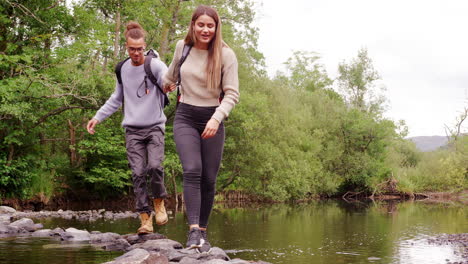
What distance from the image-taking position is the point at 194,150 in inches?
199

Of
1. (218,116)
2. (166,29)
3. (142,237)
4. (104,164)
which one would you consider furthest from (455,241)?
(166,29)

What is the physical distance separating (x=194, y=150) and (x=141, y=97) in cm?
165

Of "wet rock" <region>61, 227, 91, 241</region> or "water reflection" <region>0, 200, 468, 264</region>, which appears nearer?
"wet rock" <region>61, 227, 91, 241</region>

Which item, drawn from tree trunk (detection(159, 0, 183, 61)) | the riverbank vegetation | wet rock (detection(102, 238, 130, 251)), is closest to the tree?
the riverbank vegetation

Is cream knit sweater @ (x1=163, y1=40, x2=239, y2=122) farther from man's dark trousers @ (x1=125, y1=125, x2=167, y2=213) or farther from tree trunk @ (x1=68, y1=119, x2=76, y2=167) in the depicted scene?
tree trunk @ (x1=68, y1=119, x2=76, y2=167)

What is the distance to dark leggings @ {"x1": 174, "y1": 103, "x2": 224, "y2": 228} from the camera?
5.04 meters

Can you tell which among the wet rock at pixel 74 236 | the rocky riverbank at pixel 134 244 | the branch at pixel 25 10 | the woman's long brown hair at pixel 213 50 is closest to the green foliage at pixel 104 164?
the branch at pixel 25 10

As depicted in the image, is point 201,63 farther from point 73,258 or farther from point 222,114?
point 73,258

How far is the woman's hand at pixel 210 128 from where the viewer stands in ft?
15.6

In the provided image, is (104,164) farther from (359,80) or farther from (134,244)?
(359,80)

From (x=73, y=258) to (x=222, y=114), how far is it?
8.18ft

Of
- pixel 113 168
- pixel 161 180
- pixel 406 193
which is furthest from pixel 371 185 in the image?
pixel 161 180

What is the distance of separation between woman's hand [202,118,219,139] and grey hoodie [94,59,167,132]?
5.66ft

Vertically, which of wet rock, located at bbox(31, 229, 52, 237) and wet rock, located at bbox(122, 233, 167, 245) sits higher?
wet rock, located at bbox(122, 233, 167, 245)
